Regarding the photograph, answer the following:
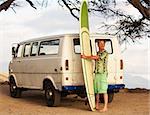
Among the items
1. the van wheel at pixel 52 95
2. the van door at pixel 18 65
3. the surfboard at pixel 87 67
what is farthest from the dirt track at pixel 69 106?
the van door at pixel 18 65

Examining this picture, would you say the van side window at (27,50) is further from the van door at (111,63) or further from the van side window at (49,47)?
the van door at (111,63)

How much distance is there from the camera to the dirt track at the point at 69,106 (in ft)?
40.3

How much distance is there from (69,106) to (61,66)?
1.70 meters

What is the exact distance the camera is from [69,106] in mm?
13914

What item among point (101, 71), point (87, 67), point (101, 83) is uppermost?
point (87, 67)

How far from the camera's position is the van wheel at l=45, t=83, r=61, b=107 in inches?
524

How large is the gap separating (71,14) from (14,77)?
14.3ft

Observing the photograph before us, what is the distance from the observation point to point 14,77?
54.2ft

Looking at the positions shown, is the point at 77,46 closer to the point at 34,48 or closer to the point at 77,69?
the point at 77,69

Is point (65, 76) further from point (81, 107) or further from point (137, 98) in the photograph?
point (137, 98)

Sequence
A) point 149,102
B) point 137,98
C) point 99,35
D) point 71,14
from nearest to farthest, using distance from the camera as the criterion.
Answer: point 99,35
point 149,102
point 137,98
point 71,14

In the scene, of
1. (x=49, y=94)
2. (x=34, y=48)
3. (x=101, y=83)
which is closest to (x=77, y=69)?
(x=101, y=83)

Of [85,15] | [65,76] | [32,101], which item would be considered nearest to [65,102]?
[32,101]

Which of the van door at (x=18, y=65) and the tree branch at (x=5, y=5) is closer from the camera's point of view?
the van door at (x=18, y=65)
